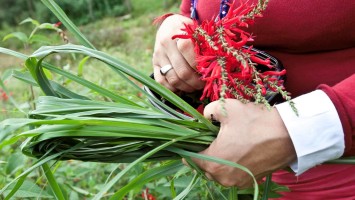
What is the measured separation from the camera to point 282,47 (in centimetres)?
91

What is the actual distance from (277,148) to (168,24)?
366 mm

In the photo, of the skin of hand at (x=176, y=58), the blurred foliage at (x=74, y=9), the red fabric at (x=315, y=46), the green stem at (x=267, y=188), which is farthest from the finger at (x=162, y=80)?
the blurred foliage at (x=74, y=9)

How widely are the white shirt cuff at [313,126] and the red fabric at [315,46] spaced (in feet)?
0.09

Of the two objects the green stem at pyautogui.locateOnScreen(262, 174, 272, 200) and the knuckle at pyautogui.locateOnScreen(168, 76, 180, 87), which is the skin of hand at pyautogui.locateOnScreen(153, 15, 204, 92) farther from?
the green stem at pyautogui.locateOnScreen(262, 174, 272, 200)

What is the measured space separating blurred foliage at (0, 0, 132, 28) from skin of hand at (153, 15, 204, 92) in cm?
1198

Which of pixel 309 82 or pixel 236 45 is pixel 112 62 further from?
pixel 309 82

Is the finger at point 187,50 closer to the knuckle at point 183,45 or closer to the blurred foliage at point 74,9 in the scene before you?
the knuckle at point 183,45

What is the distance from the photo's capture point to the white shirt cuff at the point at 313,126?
743mm

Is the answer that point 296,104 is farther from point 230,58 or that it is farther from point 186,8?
point 186,8

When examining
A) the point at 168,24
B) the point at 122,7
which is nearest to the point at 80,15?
the point at 122,7

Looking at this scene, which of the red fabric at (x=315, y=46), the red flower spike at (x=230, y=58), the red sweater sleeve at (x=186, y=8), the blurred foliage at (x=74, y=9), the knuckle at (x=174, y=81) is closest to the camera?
the red flower spike at (x=230, y=58)

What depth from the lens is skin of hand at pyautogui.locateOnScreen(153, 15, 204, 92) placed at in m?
0.89

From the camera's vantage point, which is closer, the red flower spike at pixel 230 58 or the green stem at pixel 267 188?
the red flower spike at pixel 230 58

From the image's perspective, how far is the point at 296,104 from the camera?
0.76m
